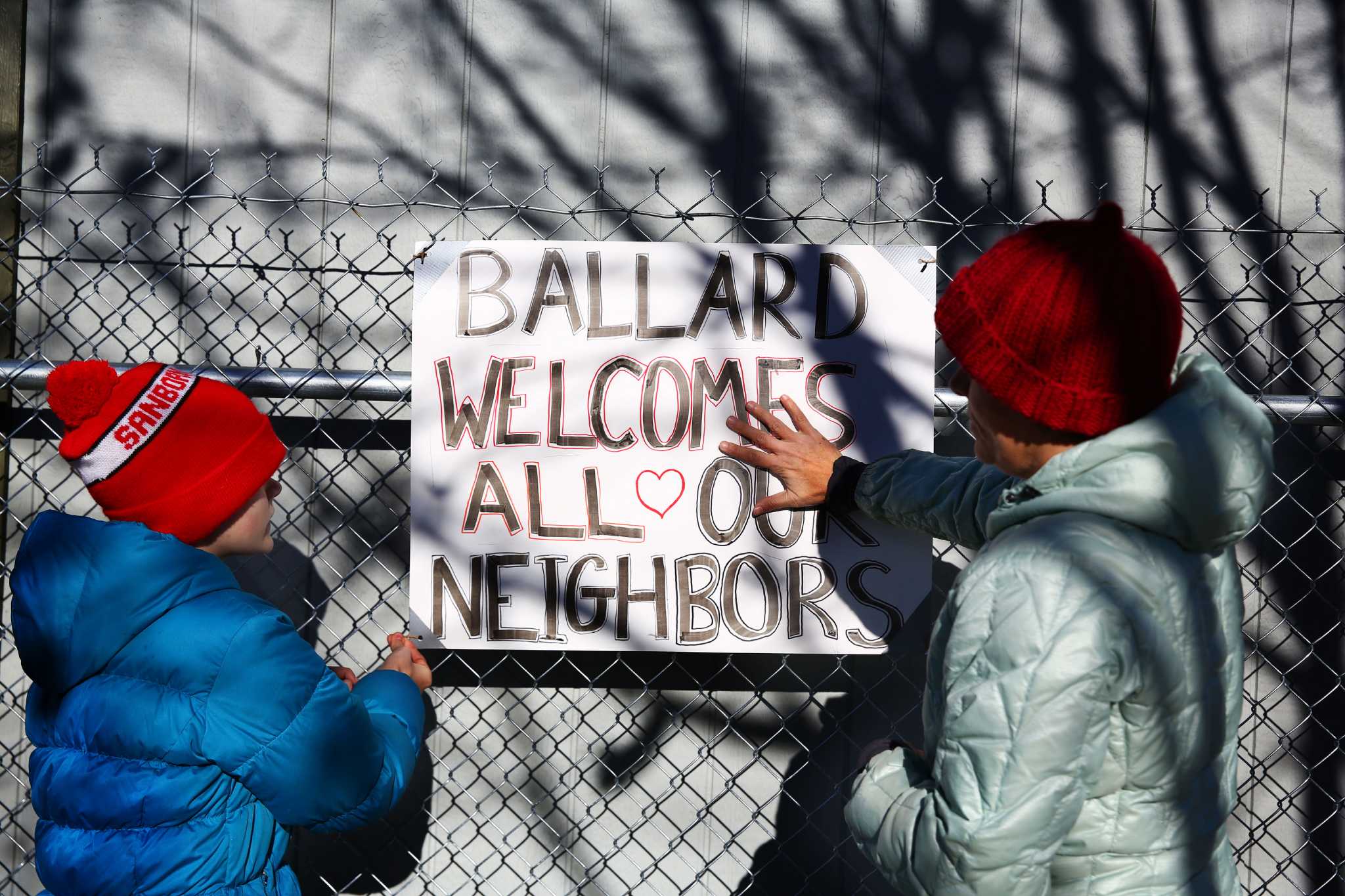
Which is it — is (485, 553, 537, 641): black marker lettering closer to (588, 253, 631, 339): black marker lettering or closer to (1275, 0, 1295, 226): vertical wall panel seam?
(588, 253, 631, 339): black marker lettering

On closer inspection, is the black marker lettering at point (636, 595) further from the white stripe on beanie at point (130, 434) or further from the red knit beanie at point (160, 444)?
the white stripe on beanie at point (130, 434)

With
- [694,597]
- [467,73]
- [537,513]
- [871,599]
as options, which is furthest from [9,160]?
[871,599]

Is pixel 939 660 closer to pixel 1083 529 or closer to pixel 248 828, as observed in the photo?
pixel 1083 529

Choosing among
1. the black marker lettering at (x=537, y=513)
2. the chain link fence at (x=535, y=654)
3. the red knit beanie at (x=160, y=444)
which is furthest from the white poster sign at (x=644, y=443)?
the red knit beanie at (x=160, y=444)

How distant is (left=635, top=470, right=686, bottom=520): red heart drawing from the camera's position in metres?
2.04

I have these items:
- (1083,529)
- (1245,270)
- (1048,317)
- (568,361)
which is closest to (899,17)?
(1245,270)

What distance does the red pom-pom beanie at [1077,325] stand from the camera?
A: 119 cm

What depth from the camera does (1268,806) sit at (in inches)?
93.0

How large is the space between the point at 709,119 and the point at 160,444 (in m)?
1.44

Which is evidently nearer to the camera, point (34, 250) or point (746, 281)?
point (746, 281)

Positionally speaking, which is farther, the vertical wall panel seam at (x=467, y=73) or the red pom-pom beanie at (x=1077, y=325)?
the vertical wall panel seam at (x=467, y=73)

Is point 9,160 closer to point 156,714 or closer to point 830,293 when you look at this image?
point 156,714

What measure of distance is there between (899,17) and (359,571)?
6.01 ft

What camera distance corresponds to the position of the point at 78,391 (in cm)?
145
